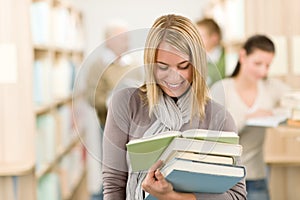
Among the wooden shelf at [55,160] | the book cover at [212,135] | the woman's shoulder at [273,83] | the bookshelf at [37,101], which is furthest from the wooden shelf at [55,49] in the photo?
the book cover at [212,135]

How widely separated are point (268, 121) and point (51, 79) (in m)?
1.79

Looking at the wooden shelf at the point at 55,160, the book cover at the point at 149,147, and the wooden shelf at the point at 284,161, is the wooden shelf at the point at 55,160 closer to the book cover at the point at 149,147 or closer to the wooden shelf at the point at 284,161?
the wooden shelf at the point at 284,161

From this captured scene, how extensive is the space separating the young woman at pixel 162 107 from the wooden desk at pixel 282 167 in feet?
5.34

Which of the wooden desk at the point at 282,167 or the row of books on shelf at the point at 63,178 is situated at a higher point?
the wooden desk at the point at 282,167

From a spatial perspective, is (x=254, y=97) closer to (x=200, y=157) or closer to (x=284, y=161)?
(x=284, y=161)

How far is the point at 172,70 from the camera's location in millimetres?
1171

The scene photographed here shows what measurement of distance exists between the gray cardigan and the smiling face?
0.07 m

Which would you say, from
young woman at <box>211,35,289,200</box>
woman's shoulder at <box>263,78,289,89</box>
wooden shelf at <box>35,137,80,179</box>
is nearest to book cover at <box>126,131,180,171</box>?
young woman at <box>211,35,289,200</box>

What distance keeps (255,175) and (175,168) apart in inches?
50.0

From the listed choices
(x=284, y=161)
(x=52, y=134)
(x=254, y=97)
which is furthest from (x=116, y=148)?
(x=52, y=134)

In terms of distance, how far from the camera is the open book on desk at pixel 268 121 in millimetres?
2074

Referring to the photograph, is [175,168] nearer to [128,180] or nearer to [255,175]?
[128,180]

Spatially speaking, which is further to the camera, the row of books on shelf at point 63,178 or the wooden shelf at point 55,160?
the row of books on shelf at point 63,178

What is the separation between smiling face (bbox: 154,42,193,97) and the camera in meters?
1.16
